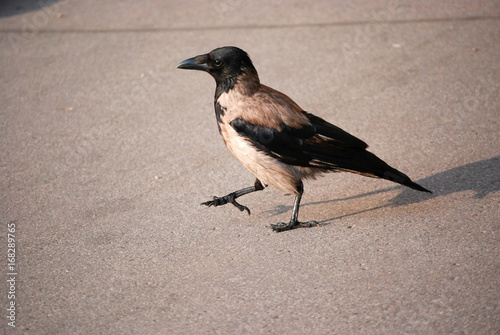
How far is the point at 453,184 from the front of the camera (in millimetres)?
5141

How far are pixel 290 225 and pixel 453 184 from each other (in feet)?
5.22

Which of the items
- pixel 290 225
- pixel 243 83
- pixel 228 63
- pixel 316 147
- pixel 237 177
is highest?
pixel 228 63

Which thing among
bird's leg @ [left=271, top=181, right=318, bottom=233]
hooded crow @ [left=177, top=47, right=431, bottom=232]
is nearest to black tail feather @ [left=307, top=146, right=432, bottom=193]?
hooded crow @ [left=177, top=47, right=431, bottom=232]

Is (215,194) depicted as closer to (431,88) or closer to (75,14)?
(431,88)

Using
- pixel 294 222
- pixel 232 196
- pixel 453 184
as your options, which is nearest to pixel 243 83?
pixel 232 196

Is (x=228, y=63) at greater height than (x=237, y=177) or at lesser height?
greater

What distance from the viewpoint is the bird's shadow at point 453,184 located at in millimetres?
4984

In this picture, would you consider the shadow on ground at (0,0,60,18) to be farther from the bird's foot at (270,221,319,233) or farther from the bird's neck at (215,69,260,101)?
the bird's foot at (270,221,319,233)

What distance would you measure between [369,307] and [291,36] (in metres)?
5.32

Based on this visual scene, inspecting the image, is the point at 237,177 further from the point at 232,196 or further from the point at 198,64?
the point at 198,64

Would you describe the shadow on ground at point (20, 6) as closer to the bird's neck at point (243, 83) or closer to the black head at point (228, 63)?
the black head at point (228, 63)

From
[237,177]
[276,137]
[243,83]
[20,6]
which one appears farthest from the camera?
[20,6]

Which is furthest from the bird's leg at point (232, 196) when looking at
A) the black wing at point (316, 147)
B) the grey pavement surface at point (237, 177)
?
the black wing at point (316, 147)

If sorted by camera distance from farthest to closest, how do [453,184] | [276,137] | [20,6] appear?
[20,6] → [453,184] → [276,137]
